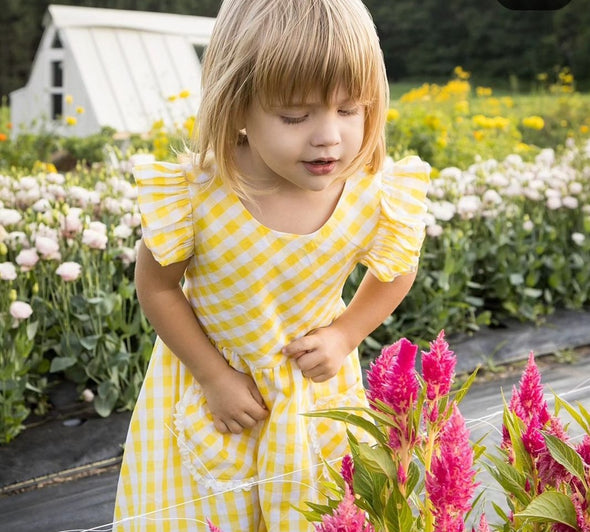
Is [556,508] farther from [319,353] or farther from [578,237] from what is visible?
[578,237]

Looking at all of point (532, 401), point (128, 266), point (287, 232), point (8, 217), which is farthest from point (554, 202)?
point (532, 401)

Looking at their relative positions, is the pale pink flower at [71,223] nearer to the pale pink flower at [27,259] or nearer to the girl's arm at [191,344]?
A: the pale pink flower at [27,259]

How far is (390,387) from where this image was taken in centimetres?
77

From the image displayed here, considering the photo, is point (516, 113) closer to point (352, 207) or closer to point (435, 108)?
point (435, 108)

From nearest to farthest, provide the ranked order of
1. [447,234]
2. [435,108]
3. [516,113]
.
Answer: [447,234] → [435,108] → [516,113]

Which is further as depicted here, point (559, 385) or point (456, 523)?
point (559, 385)

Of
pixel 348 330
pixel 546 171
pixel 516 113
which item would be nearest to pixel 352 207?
pixel 348 330

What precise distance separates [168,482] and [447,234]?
7.74 ft

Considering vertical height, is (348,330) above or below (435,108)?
above

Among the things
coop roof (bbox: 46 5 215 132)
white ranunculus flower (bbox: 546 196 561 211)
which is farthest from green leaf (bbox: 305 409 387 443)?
coop roof (bbox: 46 5 215 132)

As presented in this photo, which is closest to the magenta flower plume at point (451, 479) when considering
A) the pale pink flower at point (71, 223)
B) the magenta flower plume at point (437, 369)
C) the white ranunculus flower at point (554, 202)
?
the magenta flower plume at point (437, 369)

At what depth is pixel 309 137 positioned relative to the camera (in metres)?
1.27

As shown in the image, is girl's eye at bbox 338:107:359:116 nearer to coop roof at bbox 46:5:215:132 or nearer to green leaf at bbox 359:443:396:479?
green leaf at bbox 359:443:396:479

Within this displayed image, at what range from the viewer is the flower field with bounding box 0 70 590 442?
2.84 m
